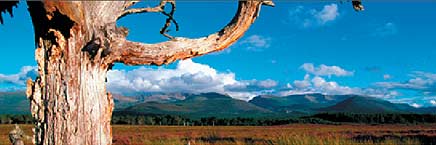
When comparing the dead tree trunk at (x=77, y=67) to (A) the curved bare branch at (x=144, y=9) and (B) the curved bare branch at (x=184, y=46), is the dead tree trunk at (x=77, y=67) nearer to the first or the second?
(B) the curved bare branch at (x=184, y=46)

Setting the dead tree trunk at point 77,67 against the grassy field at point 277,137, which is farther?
the grassy field at point 277,137

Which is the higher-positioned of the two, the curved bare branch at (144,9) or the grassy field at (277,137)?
the curved bare branch at (144,9)

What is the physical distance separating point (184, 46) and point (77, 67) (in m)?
0.95

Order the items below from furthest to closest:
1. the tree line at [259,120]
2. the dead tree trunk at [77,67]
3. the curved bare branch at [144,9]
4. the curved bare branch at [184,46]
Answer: the tree line at [259,120], the curved bare branch at [144,9], the curved bare branch at [184,46], the dead tree trunk at [77,67]

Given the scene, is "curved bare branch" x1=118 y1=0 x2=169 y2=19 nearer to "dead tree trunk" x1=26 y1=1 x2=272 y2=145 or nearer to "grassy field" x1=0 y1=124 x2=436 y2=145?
"dead tree trunk" x1=26 y1=1 x2=272 y2=145

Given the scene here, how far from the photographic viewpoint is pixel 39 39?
4.69m

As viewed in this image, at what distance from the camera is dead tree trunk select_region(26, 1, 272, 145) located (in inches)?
176

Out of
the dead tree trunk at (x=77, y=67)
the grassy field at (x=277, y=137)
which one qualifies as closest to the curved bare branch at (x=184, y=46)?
the dead tree trunk at (x=77, y=67)

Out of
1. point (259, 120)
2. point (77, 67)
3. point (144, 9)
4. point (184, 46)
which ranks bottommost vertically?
point (259, 120)

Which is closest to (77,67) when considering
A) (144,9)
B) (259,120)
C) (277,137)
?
(144,9)

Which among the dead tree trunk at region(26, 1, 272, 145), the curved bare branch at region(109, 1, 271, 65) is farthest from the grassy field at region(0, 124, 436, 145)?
the dead tree trunk at region(26, 1, 272, 145)

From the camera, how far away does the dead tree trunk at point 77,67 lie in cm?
447

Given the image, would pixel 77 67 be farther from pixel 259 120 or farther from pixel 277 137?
pixel 259 120

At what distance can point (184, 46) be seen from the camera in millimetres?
4941
